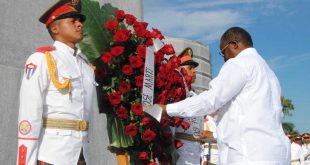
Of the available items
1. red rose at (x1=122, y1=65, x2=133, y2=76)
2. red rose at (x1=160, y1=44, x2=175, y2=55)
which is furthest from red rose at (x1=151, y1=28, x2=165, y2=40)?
red rose at (x1=122, y1=65, x2=133, y2=76)

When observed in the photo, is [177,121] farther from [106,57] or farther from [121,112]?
[106,57]

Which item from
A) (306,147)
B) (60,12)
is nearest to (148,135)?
(60,12)

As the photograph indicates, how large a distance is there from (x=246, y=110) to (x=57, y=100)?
145cm

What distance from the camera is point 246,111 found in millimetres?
3812

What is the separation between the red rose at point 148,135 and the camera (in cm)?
443

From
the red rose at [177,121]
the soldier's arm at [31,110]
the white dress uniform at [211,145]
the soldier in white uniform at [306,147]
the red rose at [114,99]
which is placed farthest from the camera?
the soldier in white uniform at [306,147]

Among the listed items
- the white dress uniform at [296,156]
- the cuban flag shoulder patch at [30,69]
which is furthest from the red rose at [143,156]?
the white dress uniform at [296,156]

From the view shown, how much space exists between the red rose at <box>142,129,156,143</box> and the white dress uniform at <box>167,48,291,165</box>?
0.51m

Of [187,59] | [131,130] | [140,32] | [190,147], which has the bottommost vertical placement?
[190,147]

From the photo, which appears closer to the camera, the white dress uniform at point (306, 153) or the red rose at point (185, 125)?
the red rose at point (185, 125)

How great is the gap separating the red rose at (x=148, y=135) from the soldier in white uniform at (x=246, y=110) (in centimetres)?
39

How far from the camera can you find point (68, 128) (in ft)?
11.4

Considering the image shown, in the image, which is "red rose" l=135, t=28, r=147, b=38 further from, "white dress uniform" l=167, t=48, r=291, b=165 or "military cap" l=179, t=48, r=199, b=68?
"military cap" l=179, t=48, r=199, b=68

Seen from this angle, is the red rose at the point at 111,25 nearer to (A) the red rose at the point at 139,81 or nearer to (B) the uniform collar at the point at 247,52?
(A) the red rose at the point at 139,81
